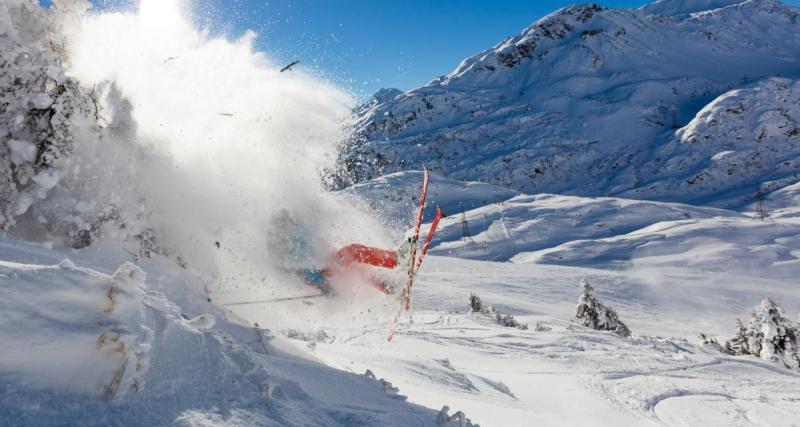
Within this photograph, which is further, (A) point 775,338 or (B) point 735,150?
(B) point 735,150

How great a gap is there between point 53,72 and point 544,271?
1527 inches

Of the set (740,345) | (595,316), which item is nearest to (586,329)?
(595,316)

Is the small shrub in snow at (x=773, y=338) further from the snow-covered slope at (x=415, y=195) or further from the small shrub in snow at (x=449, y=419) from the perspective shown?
the snow-covered slope at (x=415, y=195)

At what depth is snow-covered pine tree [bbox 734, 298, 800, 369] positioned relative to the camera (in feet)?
69.2

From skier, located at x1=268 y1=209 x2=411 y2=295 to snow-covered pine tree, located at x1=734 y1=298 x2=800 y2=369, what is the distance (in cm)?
1773

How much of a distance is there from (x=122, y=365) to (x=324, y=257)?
12822 mm

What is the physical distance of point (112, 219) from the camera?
873 cm

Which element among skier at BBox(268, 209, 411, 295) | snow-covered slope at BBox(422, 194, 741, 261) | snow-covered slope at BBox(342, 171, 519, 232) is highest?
snow-covered slope at BBox(342, 171, 519, 232)

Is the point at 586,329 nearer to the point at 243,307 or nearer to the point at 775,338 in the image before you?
the point at 775,338

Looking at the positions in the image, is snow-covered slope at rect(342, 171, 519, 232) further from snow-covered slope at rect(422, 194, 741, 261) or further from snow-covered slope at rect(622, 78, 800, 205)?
snow-covered slope at rect(622, 78, 800, 205)

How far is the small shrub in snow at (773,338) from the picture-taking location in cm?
2109

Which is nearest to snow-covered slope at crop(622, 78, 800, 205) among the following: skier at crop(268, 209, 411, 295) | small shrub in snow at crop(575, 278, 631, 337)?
small shrub in snow at crop(575, 278, 631, 337)

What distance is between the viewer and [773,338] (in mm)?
21500

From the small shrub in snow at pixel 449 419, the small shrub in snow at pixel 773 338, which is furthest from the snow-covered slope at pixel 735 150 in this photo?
the small shrub in snow at pixel 449 419
